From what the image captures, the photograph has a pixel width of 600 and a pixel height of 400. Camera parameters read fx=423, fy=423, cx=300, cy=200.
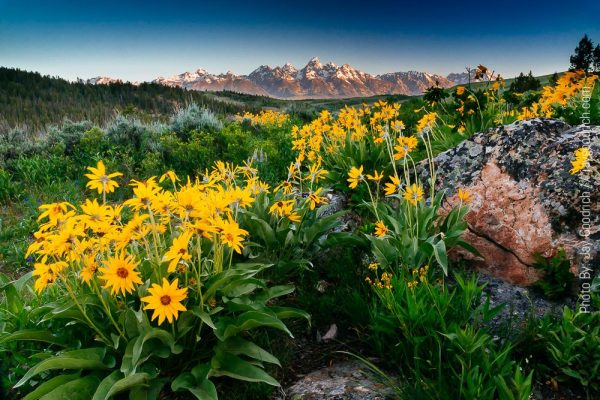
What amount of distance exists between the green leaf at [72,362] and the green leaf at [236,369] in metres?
0.61

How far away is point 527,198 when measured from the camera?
371 cm

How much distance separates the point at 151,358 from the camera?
2.42 metres

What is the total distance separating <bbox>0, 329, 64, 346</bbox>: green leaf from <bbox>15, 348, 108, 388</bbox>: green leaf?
258mm

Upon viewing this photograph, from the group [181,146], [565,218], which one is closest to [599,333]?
[565,218]

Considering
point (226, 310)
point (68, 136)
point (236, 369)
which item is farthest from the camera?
point (68, 136)

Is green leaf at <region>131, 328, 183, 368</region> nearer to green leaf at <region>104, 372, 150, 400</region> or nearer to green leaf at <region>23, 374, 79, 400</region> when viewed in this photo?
green leaf at <region>104, 372, 150, 400</region>

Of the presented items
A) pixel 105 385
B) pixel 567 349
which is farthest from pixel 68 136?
pixel 567 349

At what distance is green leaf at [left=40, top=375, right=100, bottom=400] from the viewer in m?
2.16

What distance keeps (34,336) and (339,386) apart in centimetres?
182

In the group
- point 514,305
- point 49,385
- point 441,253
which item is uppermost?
point 441,253

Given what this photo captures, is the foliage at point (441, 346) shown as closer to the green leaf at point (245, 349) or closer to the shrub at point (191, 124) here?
the green leaf at point (245, 349)

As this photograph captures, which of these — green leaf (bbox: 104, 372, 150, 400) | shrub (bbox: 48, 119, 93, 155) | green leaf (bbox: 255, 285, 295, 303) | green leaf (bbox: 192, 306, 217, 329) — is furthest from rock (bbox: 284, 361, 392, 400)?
shrub (bbox: 48, 119, 93, 155)

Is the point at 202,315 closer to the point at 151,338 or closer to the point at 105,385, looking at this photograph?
the point at 151,338

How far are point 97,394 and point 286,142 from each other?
7870 mm
